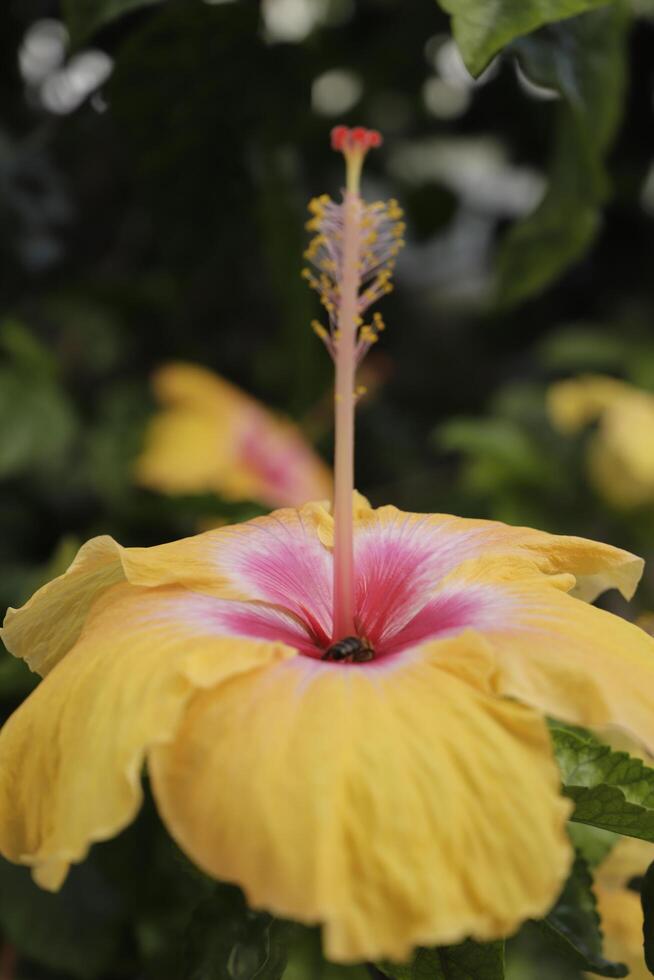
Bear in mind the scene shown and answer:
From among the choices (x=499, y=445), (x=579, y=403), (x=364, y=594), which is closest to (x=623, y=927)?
(x=364, y=594)

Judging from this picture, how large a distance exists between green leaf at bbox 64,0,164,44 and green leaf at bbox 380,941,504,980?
650 mm

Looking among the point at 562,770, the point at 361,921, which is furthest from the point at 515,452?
the point at 361,921

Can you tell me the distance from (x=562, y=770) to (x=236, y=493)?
3.25ft

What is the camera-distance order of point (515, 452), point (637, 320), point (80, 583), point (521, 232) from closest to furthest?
1. point (80, 583)
2. point (521, 232)
3. point (515, 452)
4. point (637, 320)

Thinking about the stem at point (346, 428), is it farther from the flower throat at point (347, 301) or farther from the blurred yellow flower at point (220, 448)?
the blurred yellow flower at point (220, 448)

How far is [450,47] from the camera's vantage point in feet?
5.03

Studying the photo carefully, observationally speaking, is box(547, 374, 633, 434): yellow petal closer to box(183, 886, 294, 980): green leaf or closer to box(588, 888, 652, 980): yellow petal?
box(588, 888, 652, 980): yellow petal

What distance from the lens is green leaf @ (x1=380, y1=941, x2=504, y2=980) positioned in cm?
61

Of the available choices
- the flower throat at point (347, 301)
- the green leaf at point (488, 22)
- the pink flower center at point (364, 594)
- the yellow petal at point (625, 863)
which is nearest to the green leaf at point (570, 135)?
the green leaf at point (488, 22)

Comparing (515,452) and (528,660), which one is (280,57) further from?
(528,660)

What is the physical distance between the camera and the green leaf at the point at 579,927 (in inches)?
25.7

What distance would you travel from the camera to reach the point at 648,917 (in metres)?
0.63

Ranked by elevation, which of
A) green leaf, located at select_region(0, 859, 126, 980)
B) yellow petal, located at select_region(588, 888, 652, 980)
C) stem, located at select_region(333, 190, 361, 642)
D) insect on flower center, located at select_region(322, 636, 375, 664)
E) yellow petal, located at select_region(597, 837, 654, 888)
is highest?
stem, located at select_region(333, 190, 361, 642)

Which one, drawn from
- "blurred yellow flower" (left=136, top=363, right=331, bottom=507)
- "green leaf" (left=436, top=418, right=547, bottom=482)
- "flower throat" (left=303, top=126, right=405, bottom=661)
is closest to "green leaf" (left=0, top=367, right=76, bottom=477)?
"blurred yellow flower" (left=136, top=363, right=331, bottom=507)
